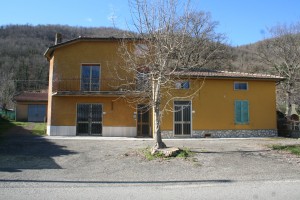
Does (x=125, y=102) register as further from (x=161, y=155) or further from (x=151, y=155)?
(x=161, y=155)

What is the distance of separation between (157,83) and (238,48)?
32.3m

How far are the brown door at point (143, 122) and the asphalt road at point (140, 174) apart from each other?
6.44m

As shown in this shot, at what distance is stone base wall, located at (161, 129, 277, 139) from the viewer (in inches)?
726

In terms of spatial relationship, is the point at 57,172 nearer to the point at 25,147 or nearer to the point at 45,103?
the point at 25,147

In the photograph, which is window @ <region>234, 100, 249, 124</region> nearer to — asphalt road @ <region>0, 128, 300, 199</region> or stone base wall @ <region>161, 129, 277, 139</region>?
stone base wall @ <region>161, 129, 277, 139</region>

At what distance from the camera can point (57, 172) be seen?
30.7ft

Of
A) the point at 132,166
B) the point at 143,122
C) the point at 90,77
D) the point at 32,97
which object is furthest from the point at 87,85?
the point at 32,97

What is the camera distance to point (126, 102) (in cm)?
1981

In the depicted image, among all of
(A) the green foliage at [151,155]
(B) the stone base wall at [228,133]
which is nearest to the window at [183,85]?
(B) the stone base wall at [228,133]

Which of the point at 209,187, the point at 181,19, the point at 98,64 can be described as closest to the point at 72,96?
the point at 98,64

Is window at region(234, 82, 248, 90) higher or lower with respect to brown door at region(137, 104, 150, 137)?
higher

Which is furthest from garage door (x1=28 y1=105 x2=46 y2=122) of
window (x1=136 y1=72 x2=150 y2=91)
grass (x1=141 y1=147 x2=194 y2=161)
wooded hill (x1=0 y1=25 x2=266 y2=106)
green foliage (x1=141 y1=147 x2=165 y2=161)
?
grass (x1=141 y1=147 x2=194 y2=161)

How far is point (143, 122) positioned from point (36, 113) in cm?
1880

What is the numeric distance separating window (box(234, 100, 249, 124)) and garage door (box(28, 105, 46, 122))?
22.7 m
